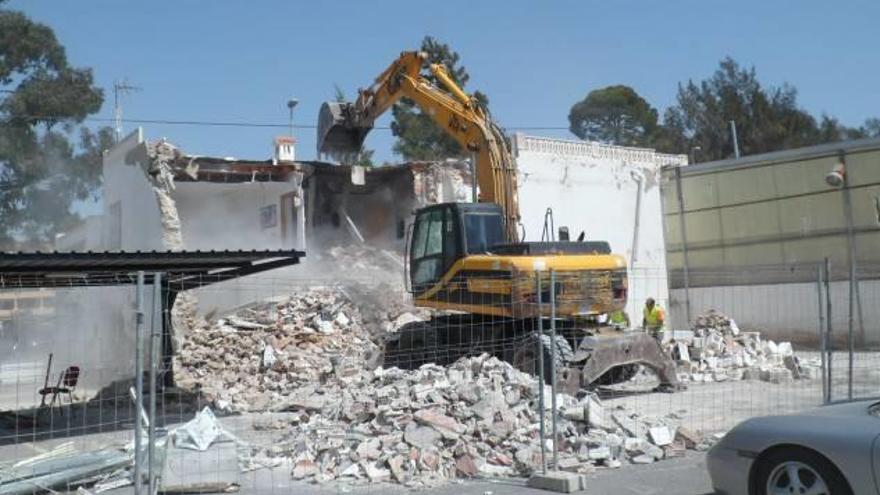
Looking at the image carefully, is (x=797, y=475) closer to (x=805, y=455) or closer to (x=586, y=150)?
(x=805, y=455)

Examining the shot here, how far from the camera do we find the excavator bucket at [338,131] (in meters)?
18.9

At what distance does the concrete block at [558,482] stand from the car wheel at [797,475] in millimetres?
1881

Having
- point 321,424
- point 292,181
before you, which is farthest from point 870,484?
point 292,181

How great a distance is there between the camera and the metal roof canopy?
39.0ft

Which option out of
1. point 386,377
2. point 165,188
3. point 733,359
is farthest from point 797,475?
point 165,188

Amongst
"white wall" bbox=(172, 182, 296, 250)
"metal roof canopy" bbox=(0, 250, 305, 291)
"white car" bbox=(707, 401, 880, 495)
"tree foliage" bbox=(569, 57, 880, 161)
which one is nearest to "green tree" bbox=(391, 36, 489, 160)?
"tree foliage" bbox=(569, 57, 880, 161)

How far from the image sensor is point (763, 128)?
53.8 m

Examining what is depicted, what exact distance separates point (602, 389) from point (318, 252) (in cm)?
994

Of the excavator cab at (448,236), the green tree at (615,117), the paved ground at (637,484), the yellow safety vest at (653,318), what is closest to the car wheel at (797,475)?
the paved ground at (637,484)

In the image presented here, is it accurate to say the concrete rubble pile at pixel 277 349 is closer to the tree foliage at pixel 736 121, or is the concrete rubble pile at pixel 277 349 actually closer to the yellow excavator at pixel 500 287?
the yellow excavator at pixel 500 287

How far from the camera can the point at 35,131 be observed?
136 feet

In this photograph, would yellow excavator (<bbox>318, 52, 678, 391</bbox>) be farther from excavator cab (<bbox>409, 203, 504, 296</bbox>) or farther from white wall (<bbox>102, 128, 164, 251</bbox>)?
white wall (<bbox>102, 128, 164, 251</bbox>)

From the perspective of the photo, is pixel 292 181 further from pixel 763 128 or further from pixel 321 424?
pixel 763 128

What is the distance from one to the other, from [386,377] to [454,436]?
3415 mm
